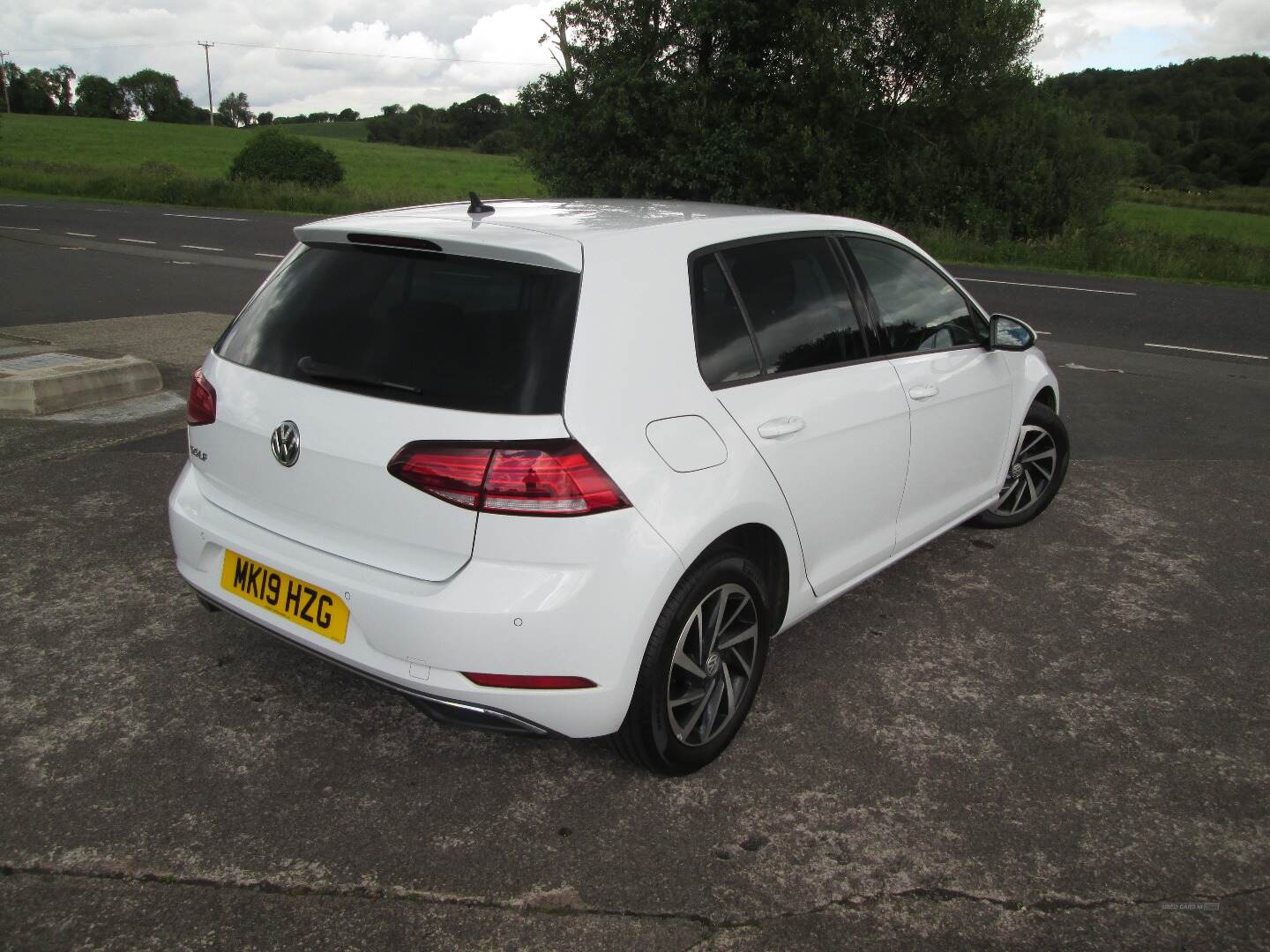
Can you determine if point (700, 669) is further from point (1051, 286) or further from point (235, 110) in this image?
point (235, 110)

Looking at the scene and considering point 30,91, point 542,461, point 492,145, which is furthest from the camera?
→ point 30,91

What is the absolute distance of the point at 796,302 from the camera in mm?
3502


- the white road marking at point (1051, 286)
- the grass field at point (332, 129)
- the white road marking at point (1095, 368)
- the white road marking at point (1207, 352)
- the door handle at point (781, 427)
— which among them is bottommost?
the white road marking at point (1095, 368)

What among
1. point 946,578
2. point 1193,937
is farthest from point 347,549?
point 946,578

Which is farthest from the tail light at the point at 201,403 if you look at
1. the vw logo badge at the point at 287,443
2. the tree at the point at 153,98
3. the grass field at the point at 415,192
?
the tree at the point at 153,98

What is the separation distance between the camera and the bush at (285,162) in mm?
34688

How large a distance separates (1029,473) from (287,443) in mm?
3875

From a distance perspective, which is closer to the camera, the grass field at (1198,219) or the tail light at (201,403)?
the tail light at (201,403)

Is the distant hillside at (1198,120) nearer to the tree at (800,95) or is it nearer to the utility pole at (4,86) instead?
the tree at (800,95)

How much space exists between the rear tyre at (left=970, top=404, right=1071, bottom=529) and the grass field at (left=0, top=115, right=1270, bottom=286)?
24.9 feet

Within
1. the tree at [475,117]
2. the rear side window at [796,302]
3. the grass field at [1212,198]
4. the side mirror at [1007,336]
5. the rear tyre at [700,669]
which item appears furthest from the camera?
the tree at [475,117]

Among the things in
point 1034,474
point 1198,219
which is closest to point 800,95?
point 1034,474

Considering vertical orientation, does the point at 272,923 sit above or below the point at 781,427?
below

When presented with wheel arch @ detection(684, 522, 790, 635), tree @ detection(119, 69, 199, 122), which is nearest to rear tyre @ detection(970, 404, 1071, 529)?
wheel arch @ detection(684, 522, 790, 635)
